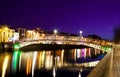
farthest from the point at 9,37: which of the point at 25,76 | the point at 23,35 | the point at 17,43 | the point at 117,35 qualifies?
the point at 25,76

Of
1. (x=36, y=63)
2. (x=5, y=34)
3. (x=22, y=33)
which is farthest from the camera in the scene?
(x=22, y=33)

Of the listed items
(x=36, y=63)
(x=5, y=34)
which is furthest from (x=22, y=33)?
(x=36, y=63)

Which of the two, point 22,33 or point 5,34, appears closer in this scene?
point 5,34

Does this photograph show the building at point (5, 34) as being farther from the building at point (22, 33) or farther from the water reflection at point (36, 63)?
the water reflection at point (36, 63)

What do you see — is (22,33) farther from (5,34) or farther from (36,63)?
(36,63)

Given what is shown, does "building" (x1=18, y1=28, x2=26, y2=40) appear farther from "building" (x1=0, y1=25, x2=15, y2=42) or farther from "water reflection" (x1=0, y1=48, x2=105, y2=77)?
"water reflection" (x1=0, y1=48, x2=105, y2=77)

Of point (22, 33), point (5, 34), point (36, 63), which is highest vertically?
point (22, 33)

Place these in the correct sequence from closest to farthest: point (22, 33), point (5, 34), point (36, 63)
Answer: point (36, 63) → point (5, 34) → point (22, 33)

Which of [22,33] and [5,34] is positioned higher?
[22,33]

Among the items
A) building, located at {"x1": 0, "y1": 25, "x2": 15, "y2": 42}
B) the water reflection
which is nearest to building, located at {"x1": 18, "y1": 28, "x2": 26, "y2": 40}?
building, located at {"x1": 0, "y1": 25, "x2": 15, "y2": 42}

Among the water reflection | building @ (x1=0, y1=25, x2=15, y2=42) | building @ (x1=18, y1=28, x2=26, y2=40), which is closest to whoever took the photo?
the water reflection

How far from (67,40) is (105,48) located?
925 cm

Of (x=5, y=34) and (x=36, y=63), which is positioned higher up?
(x=5, y=34)

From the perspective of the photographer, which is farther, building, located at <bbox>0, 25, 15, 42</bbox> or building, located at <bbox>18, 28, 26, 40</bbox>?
building, located at <bbox>18, 28, 26, 40</bbox>
